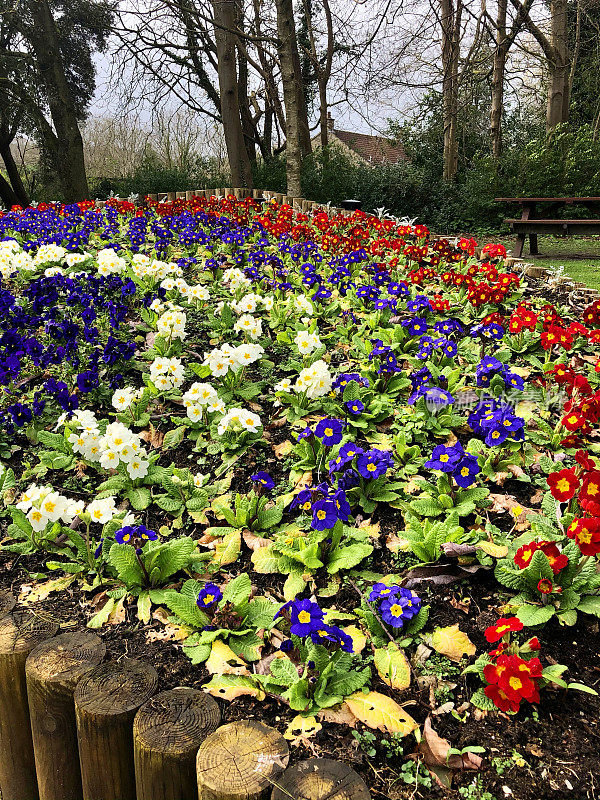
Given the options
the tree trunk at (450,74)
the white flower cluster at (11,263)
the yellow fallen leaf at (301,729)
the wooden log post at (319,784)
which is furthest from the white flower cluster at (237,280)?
the tree trunk at (450,74)

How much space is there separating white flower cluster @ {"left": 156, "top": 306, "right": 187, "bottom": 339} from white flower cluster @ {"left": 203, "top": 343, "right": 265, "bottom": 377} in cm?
59


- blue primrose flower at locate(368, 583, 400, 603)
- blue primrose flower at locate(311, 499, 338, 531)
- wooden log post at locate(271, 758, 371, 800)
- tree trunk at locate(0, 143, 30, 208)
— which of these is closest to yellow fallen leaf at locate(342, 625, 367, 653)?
blue primrose flower at locate(368, 583, 400, 603)

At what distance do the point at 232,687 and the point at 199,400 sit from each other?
163cm

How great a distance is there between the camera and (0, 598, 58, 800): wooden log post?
196 cm

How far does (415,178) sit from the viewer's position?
1327 cm

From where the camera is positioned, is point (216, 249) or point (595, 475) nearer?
point (595, 475)

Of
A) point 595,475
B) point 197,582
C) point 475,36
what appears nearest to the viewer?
point 595,475

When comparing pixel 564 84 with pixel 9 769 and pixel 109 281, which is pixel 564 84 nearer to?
pixel 109 281

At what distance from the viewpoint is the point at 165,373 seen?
3588mm

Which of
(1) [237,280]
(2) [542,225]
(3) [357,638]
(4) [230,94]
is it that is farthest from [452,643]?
(4) [230,94]

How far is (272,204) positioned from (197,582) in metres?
7.80

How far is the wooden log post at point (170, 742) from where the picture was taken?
154 cm

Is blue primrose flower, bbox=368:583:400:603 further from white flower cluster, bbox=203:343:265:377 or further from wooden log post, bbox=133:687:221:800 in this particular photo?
white flower cluster, bbox=203:343:265:377

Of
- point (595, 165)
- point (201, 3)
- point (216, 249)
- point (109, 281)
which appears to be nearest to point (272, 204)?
point (216, 249)
